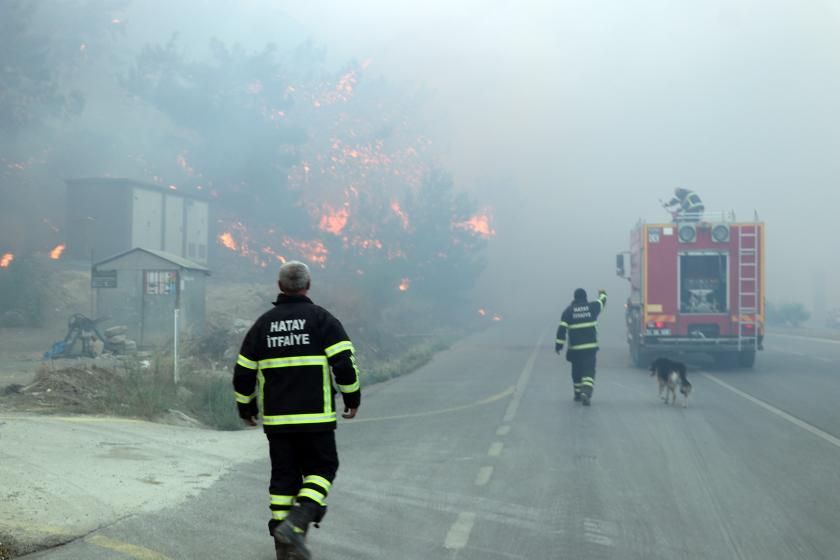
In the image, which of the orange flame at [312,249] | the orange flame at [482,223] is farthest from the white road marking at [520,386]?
the orange flame at [482,223]

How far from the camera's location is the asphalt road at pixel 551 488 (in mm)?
6078

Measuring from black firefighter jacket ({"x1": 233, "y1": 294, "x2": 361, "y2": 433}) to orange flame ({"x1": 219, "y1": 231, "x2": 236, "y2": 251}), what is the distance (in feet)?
136

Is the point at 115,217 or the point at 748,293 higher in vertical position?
the point at 115,217

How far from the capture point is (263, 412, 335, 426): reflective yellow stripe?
532 centimetres

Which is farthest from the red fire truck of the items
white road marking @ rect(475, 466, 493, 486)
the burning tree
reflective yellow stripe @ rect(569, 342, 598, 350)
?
the burning tree

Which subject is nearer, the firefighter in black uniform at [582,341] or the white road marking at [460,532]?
the white road marking at [460,532]

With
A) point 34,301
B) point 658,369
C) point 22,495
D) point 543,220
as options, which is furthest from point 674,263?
point 543,220

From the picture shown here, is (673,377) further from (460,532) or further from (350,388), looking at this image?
(350,388)

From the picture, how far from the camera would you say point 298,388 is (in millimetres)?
5359

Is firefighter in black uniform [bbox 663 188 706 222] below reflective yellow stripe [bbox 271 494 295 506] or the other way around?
the other way around

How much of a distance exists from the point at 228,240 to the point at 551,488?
39.8m

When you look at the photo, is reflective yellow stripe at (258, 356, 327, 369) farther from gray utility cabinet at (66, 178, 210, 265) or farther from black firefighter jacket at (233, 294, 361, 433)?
gray utility cabinet at (66, 178, 210, 265)

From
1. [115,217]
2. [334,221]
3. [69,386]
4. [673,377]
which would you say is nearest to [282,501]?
[69,386]

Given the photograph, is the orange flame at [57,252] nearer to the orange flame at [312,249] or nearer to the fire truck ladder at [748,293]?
the orange flame at [312,249]
